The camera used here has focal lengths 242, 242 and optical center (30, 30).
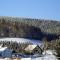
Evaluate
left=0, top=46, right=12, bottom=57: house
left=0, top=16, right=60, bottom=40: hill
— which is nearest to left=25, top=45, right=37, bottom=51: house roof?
left=0, top=16, right=60, bottom=40: hill

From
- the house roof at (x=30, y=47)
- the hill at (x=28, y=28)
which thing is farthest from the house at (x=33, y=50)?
the hill at (x=28, y=28)

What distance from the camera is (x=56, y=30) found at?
5.54 meters

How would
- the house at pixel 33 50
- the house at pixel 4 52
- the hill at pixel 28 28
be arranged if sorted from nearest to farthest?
the house at pixel 4 52, the house at pixel 33 50, the hill at pixel 28 28

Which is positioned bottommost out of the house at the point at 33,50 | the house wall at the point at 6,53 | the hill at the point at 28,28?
the house wall at the point at 6,53

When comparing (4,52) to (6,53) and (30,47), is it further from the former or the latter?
(30,47)

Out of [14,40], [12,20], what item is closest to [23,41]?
[14,40]

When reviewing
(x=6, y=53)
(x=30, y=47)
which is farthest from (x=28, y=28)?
(x=6, y=53)

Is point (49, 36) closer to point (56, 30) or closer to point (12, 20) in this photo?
point (56, 30)

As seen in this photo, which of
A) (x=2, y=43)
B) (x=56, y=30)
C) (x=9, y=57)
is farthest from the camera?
(x=56, y=30)

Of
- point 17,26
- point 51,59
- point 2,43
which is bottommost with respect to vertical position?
point 51,59

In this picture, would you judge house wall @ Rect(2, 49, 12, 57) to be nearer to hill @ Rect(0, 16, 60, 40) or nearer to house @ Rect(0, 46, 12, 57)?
house @ Rect(0, 46, 12, 57)

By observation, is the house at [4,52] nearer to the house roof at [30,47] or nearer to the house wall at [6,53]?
the house wall at [6,53]

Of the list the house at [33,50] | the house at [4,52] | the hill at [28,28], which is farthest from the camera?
the hill at [28,28]

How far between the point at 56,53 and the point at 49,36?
0.60 m
